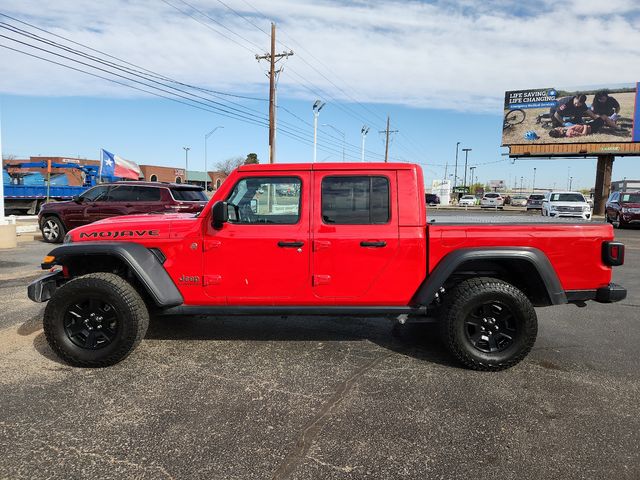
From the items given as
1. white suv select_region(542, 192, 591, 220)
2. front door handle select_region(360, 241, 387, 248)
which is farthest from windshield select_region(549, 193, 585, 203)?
front door handle select_region(360, 241, 387, 248)

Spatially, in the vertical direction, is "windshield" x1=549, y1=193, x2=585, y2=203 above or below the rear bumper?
above

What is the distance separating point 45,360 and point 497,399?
390cm

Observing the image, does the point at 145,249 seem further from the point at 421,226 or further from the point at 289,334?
the point at 421,226

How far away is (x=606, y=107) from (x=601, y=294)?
39.0m

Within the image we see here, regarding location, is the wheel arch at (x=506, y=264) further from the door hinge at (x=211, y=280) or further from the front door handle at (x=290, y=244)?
the door hinge at (x=211, y=280)

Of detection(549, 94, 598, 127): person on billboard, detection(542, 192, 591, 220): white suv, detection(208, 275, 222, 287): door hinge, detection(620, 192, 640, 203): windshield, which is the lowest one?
detection(208, 275, 222, 287): door hinge

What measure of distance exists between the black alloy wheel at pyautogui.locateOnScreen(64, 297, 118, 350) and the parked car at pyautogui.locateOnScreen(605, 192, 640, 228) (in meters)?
21.3

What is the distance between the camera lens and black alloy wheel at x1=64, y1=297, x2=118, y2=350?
3.95 m

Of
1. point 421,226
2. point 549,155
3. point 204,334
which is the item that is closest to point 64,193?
point 204,334

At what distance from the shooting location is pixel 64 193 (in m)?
22.2

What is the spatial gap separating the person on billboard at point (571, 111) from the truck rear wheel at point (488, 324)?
39394mm

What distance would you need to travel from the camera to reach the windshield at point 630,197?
1922 centimetres

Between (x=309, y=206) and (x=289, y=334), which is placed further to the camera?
(x=289, y=334)

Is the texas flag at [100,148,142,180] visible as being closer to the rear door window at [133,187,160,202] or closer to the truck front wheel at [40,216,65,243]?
the truck front wheel at [40,216,65,243]
